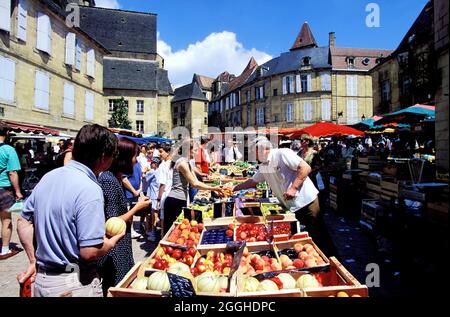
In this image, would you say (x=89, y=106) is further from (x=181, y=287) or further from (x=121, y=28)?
(x=181, y=287)

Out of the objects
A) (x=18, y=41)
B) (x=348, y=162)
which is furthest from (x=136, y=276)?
(x=18, y=41)

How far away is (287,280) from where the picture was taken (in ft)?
7.88

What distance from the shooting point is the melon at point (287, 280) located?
2.35 meters

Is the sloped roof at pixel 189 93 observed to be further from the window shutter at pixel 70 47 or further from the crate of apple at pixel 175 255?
the crate of apple at pixel 175 255

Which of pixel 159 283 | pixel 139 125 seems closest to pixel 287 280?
pixel 159 283

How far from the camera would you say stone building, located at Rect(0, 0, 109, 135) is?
590 inches

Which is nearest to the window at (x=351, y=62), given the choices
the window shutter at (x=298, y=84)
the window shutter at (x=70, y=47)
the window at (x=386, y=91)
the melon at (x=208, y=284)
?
the window shutter at (x=298, y=84)

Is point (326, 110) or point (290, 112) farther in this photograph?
point (290, 112)

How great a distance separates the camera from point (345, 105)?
3959 cm

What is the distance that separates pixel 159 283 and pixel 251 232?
5.57 ft

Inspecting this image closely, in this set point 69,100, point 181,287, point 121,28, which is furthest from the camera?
point 121,28

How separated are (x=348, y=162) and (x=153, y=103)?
35.9 meters

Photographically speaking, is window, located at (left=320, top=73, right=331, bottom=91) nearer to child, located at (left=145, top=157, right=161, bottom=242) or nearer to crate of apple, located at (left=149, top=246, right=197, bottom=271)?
child, located at (left=145, top=157, right=161, bottom=242)

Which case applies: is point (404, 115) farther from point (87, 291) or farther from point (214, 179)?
point (87, 291)
